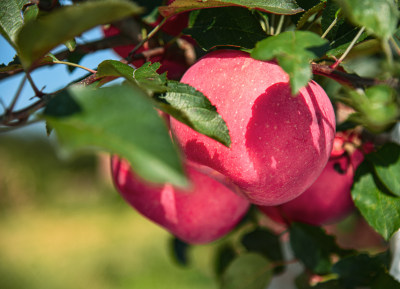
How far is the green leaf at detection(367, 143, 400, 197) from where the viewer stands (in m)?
0.47

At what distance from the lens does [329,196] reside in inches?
24.9

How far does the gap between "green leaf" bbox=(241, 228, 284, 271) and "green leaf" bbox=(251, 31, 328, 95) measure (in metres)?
0.50

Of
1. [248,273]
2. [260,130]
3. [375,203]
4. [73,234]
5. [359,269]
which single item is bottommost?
[73,234]

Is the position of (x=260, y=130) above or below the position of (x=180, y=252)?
above

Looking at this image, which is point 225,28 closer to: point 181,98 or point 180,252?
point 181,98

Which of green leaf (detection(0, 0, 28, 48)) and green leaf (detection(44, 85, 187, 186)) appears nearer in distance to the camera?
green leaf (detection(44, 85, 187, 186))

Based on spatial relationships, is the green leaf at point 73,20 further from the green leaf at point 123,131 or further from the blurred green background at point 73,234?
the blurred green background at point 73,234

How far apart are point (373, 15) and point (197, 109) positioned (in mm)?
172

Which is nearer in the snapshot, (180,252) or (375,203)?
(375,203)

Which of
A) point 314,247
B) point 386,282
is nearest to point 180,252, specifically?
point 314,247

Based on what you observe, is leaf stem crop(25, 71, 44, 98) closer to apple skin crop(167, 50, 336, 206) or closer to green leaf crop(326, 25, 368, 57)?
apple skin crop(167, 50, 336, 206)

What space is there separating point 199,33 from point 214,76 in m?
0.06

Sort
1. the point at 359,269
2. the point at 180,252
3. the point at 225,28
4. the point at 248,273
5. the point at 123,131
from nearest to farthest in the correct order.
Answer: the point at 123,131 → the point at 225,28 → the point at 359,269 → the point at 248,273 → the point at 180,252

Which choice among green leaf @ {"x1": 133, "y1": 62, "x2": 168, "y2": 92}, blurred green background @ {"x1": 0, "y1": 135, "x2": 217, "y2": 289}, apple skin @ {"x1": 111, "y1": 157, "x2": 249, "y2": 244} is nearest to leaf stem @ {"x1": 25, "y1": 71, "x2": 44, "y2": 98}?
green leaf @ {"x1": 133, "y1": 62, "x2": 168, "y2": 92}
